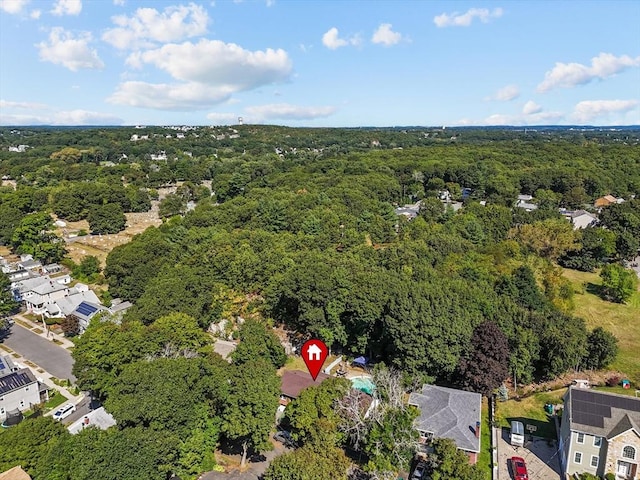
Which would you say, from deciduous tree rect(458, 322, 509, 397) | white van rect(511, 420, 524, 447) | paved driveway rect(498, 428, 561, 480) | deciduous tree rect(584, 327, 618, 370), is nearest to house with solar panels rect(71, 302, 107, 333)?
deciduous tree rect(458, 322, 509, 397)

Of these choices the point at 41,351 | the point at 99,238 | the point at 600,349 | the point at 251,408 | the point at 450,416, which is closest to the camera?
the point at 251,408

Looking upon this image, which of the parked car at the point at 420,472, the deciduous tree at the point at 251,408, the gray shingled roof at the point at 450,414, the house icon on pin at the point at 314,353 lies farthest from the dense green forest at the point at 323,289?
the gray shingled roof at the point at 450,414

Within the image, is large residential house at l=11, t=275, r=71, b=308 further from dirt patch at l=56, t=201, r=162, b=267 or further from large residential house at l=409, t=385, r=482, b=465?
large residential house at l=409, t=385, r=482, b=465

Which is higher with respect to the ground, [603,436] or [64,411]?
[603,436]

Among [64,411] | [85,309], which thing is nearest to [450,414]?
[64,411]

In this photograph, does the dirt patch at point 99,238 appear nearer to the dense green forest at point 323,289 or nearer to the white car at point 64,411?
the dense green forest at point 323,289

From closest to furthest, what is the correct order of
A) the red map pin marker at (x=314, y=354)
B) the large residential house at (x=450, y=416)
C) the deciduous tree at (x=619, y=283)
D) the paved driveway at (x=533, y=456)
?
the paved driveway at (x=533, y=456), the large residential house at (x=450, y=416), the red map pin marker at (x=314, y=354), the deciduous tree at (x=619, y=283)

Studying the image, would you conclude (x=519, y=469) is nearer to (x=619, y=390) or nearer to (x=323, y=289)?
(x=619, y=390)
